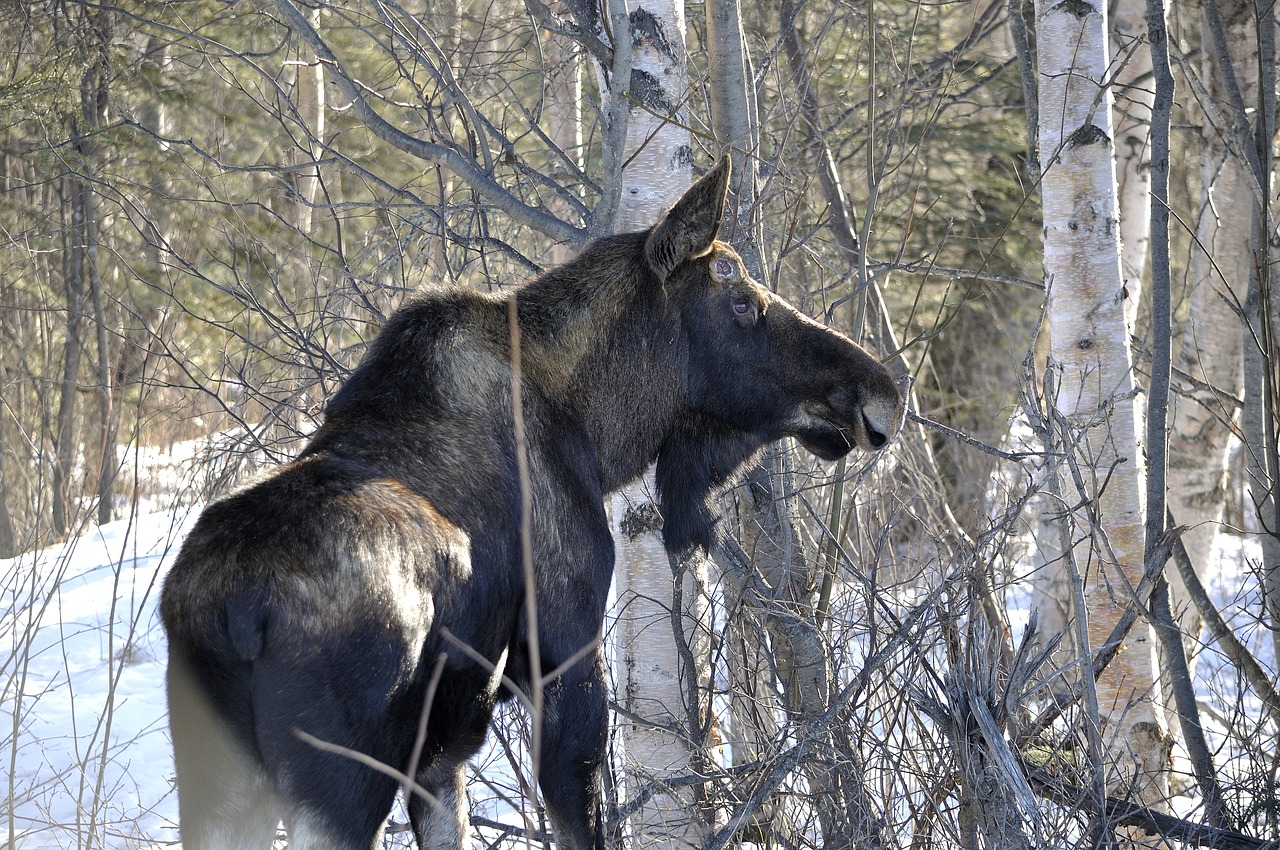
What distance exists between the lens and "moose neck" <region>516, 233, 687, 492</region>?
→ 3516 mm

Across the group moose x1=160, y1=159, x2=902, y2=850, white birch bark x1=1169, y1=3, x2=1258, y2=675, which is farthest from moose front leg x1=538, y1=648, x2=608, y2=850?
white birch bark x1=1169, y1=3, x2=1258, y2=675

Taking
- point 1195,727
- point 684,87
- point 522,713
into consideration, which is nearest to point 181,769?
point 522,713

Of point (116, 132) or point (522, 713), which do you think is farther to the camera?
point (116, 132)

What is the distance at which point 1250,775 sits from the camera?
382cm

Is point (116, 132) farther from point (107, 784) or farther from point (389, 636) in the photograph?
point (389, 636)

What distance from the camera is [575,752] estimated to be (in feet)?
10.2

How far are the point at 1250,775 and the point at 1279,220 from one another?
3328mm

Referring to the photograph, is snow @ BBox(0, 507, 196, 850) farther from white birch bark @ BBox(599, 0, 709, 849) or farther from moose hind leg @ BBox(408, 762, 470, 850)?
white birch bark @ BBox(599, 0, 709, 849)

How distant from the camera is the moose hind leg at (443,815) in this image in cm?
324

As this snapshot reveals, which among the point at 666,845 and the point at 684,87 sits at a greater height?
the point at 684,87

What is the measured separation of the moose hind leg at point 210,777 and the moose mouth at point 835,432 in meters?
2.14

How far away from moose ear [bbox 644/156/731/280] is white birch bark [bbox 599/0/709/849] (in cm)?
68

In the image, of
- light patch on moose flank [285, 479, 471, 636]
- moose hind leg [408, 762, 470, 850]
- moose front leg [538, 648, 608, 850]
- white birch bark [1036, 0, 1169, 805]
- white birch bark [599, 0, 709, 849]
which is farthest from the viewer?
white birch bark [1036, 0, 1169, 805]

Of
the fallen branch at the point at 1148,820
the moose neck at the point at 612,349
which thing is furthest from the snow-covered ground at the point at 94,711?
the moose neck at the point at 612,349
